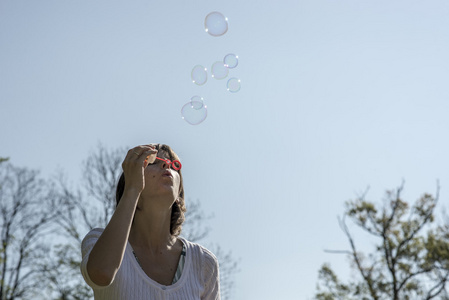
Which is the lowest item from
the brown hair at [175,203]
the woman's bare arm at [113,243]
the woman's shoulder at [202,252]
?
the woman's bare arm at [113,243]

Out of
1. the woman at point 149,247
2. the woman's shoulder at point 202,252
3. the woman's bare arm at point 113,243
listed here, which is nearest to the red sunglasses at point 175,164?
the woman at point 149,247

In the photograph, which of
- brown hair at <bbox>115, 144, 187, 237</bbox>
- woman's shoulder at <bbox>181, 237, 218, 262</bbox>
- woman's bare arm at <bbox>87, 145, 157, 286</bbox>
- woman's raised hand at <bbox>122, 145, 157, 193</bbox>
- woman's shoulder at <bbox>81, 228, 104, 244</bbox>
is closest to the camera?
woman's bare arm at <bbox>87, 145, 157, 286</bbox>

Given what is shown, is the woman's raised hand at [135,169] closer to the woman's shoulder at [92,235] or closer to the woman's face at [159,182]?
the woman's shoulder at [92,235]

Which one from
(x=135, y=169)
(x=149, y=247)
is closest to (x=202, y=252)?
(x=149, y=247)

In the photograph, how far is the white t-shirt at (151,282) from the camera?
6.81 feet

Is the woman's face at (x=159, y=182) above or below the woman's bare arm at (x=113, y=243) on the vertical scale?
above

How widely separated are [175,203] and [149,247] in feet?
1.26

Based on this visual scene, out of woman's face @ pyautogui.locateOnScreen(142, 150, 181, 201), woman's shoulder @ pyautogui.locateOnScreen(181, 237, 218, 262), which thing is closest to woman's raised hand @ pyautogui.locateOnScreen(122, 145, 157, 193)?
woman's face @ pyautogui.locateOnScreen(142, 150, 181, 201)

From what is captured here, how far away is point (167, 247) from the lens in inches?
96.3

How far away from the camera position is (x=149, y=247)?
2.41 meters

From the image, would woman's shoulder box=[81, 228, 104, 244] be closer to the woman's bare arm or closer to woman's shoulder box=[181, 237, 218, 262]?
the woman's bare arm

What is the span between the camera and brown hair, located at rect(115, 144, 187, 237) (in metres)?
2.63

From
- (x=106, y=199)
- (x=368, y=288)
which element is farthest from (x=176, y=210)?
(x=368, y=288)

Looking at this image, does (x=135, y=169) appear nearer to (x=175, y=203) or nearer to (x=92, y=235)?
(x=92, y=235)
